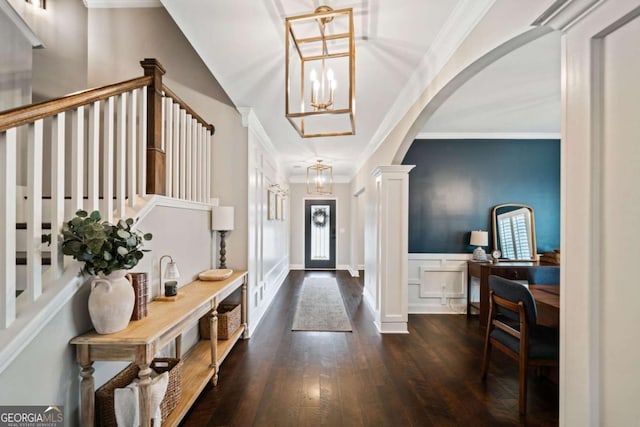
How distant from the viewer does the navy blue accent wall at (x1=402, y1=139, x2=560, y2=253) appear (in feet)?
14.5

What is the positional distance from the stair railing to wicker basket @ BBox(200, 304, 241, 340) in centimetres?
123

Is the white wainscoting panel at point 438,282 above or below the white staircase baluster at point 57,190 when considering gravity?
below

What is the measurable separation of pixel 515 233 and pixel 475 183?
3.03 feet

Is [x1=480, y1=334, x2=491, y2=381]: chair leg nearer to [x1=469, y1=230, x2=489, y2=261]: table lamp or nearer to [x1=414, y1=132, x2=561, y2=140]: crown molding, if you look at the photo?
[x1=469, y1=230, x2=489, y2=261]: table lamp

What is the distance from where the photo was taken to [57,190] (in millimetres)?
1438

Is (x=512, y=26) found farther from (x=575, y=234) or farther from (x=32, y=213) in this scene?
(x=32, y=213)

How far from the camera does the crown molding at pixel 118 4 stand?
10.5ft

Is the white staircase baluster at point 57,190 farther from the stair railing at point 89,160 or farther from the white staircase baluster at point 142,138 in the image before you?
the white staircase baluster at point 142,138

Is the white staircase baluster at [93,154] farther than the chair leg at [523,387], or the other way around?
the chair leg at [523,387]

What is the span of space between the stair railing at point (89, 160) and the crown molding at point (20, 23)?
0.82 m

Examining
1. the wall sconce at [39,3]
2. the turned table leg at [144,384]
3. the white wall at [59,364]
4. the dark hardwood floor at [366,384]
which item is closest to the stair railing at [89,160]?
the white wall at [59,364]

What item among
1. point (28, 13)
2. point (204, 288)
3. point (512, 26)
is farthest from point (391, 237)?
point (28, 13)

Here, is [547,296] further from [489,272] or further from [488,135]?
[488,135]

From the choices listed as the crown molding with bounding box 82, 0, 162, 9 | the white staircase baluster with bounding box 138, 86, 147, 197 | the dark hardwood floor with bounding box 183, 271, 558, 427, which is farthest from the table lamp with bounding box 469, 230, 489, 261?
the crown molding with bounding box 82, 0, 162, 9
